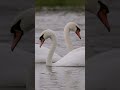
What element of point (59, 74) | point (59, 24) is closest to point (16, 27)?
point (59, 74)

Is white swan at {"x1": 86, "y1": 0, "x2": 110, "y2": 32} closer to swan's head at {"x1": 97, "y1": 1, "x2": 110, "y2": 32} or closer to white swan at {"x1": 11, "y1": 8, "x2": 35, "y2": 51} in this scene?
swan's head at {"x1": 97, "y1": 1, "x2": 110, "y2": 32}

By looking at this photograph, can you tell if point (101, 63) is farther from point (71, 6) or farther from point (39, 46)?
→ point (71, 6)

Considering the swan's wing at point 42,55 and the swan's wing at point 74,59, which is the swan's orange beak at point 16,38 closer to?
the swan's wing at point 74,59

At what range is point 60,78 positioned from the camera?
4.00 metres

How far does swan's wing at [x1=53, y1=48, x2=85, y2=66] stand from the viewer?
16.2 ft

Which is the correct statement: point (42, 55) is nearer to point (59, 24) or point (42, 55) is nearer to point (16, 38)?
point (59, 24)

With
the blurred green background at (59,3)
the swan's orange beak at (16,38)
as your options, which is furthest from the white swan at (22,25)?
the blurred green background at (59,3)

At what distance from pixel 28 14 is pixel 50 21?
5.16 m

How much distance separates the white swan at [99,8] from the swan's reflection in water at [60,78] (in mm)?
887

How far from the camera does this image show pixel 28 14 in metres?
2.83

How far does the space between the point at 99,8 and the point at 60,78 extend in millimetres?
1395

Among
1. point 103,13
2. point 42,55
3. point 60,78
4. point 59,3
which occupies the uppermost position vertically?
point 59,3

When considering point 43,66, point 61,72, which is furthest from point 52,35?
point 61,72

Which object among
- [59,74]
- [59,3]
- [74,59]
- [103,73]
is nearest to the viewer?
[103,73]
